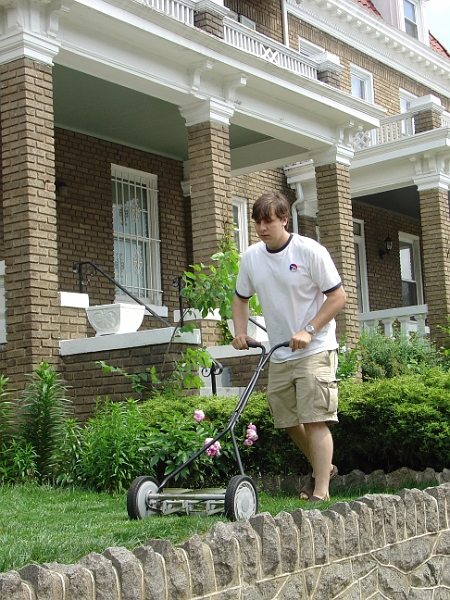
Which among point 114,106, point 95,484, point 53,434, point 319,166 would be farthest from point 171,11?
point 95,484

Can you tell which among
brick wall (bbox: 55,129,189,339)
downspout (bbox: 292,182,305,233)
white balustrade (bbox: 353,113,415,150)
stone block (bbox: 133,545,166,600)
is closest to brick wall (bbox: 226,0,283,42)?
white balustrade (bbox: 353,113,415,150)

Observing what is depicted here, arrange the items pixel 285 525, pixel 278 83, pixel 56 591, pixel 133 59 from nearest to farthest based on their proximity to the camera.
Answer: pixel 56 591, pixel 285 525, pixel 133 59, pixel 278 83

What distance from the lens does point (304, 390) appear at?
5.82m

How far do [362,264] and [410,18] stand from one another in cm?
730

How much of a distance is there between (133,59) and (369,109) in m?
5.26

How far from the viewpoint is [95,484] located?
7500 millimetres

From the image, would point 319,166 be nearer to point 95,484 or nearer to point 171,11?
point 171,11

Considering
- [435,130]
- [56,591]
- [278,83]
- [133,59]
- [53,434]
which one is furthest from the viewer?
[435,130]

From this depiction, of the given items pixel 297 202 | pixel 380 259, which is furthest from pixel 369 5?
pixel 297 202

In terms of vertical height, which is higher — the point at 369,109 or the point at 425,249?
the point at 369,109

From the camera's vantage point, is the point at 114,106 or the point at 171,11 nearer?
the point at 171,11

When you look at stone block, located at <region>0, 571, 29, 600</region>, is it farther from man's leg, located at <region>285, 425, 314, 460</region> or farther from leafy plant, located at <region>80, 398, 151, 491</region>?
leafy plant, located at <region>80, 398, 151, 491</region>

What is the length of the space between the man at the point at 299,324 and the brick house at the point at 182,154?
3219mm

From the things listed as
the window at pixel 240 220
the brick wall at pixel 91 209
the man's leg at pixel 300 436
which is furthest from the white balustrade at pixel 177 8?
the man's leg at pixel 300 436
